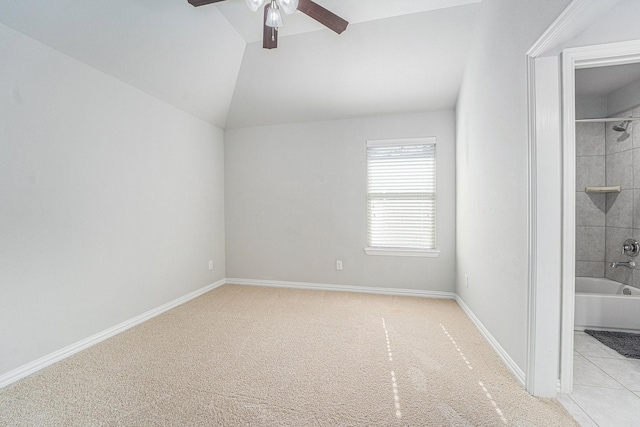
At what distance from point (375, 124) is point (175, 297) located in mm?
3230

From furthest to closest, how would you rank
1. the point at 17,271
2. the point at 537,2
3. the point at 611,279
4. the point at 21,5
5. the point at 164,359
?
the point at 611,279
the point at 164,359
the point at 17,271
the point at 21,5
the point at 537,2

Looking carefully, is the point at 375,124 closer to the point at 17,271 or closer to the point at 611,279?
the point at 611,279

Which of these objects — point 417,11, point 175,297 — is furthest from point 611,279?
point 175,297

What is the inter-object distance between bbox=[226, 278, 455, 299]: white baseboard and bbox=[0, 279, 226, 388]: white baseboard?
94 centimetres

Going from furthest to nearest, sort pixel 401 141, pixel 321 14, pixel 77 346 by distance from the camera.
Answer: pixel 401 141, pixel 77 346, pixel 321 14

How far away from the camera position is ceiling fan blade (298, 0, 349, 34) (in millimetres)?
1757

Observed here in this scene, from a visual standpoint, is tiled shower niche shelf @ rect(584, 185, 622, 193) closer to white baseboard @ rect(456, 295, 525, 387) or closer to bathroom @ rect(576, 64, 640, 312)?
bathroom @ rect(576, 64, 640, 312)

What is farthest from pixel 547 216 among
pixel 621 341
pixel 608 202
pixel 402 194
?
pixel 608 202

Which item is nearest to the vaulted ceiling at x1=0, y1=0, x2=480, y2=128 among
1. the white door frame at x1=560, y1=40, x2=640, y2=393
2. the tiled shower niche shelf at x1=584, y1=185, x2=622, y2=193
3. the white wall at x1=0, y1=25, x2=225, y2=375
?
the white wall at x1=0, y1=25, x2=225, y2=375

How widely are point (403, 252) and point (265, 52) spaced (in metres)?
2.83

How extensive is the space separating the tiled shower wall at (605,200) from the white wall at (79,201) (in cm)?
469

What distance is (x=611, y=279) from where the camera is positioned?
2957mm

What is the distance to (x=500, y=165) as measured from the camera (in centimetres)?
192

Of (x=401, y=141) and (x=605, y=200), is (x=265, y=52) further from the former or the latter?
(x=605, y=200)
